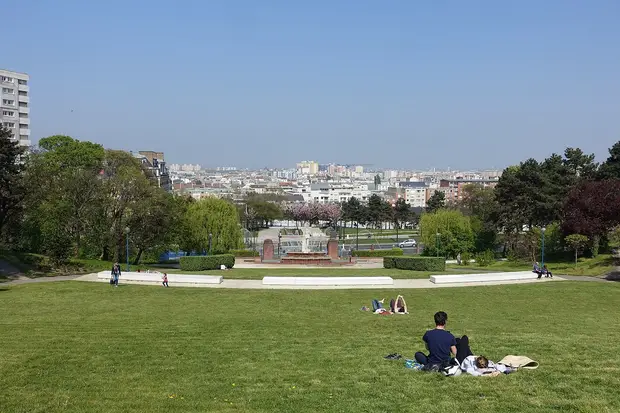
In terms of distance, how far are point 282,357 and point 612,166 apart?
4822 centimetres

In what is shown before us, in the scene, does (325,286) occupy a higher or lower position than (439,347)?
lower

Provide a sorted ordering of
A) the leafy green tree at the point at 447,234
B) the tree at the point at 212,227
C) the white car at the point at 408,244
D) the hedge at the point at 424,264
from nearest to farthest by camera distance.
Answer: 1. the hedge at the point at 424,264
2. the tree at the point at 212,227
3. the leafy green tree at the point at 447,234
4. the white car at the point at 408,244

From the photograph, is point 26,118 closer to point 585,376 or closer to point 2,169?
point 2,169

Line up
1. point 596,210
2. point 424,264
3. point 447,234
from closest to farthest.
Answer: point 424,264, point 596,210, point 447,234

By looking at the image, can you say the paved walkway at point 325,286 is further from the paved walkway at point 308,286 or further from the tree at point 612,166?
the tree at point 612,166

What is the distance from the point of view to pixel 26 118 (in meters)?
88.3

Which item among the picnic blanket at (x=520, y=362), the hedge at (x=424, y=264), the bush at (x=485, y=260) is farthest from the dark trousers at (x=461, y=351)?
the bush at (x=485, y=260)

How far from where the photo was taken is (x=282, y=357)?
1257 centimetres

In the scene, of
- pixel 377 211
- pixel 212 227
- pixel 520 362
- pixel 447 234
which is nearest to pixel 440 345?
pixel 520 362

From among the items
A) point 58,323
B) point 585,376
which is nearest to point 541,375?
point 585,376

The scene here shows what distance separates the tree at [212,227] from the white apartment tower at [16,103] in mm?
41819

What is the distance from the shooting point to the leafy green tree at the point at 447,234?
59.3 meters

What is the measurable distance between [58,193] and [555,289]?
3270cm

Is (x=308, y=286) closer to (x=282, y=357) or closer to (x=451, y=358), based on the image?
(x=282, y=357)
